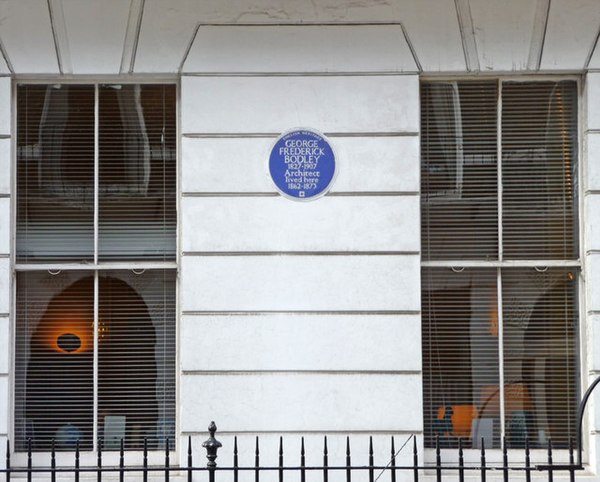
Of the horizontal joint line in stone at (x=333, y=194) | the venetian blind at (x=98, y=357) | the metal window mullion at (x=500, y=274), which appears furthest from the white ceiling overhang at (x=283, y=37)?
the venetian blind at (x=98, y=357)

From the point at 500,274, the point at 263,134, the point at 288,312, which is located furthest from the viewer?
the point at 500,274

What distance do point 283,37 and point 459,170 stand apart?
176cm

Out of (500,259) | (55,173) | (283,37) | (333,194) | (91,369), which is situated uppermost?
(283,37)

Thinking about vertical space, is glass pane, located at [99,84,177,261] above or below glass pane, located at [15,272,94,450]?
above

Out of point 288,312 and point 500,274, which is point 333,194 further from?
point 500,274

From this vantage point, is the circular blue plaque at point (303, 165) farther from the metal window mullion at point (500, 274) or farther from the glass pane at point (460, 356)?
the metal window mullion at point (500, 274)

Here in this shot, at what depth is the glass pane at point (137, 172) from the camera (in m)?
8.61

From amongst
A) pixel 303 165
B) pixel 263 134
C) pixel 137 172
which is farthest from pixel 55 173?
pixel 303 165

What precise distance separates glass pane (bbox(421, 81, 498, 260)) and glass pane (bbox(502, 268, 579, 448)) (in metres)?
0.41

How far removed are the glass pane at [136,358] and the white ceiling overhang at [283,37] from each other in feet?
5.67

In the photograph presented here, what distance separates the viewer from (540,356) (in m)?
8.58

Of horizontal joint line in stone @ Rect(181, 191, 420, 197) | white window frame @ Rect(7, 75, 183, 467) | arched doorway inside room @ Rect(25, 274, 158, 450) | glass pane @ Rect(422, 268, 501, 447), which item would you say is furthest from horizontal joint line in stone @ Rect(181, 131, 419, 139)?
arched doorway inside room @ Rect(25, 274, 158, 450)

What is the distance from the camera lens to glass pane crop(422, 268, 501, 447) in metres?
8.55

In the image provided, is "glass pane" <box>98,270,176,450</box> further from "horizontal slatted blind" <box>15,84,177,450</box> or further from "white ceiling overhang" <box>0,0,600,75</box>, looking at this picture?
"white ceiling overhang" <box>0,0,600,75</box>
